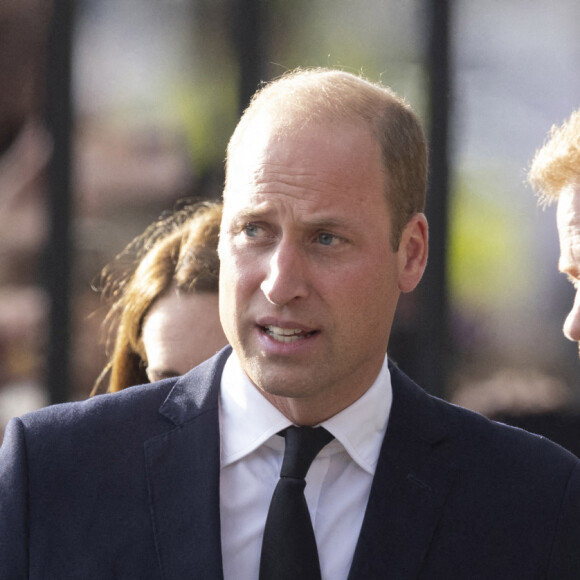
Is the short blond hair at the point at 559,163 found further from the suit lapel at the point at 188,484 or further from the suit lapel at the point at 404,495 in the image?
the suit lapel at the point at 188,484

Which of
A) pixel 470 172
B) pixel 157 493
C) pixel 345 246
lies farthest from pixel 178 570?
pixel 470 172

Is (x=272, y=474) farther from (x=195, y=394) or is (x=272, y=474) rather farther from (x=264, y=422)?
(x=195, y=394)

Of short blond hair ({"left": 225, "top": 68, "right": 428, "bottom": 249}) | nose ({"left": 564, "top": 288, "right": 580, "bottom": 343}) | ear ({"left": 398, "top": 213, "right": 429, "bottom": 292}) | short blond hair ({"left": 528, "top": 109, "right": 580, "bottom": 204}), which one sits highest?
short blond hair ({"left": 225, "top": 68, "right": 428, "bottom": 249})

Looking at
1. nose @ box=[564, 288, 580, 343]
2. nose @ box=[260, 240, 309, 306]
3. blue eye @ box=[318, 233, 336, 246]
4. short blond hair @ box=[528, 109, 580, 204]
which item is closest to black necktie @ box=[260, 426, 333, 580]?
nose @ box=[260, 240, 309, 306]

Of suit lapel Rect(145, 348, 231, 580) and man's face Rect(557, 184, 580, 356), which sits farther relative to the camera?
man's face Rect(557, 184, 580, 356)

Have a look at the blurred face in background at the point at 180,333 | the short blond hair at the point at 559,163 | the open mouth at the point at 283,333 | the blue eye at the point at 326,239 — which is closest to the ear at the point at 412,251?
the blue eye at the point at 326,239

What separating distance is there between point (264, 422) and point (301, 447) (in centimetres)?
11

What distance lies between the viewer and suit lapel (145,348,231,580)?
199 cm

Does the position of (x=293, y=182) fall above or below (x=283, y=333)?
above

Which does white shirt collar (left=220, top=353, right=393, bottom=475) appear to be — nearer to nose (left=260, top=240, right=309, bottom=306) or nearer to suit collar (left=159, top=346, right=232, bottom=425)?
suit collar (left=159, top=346, right=232, bottom=425)

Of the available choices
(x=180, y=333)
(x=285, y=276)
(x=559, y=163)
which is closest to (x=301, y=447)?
(x=285, y=276)

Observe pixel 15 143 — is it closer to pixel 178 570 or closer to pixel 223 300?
pixel 223 300

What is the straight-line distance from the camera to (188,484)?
82.0 inches

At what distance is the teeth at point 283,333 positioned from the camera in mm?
2117
